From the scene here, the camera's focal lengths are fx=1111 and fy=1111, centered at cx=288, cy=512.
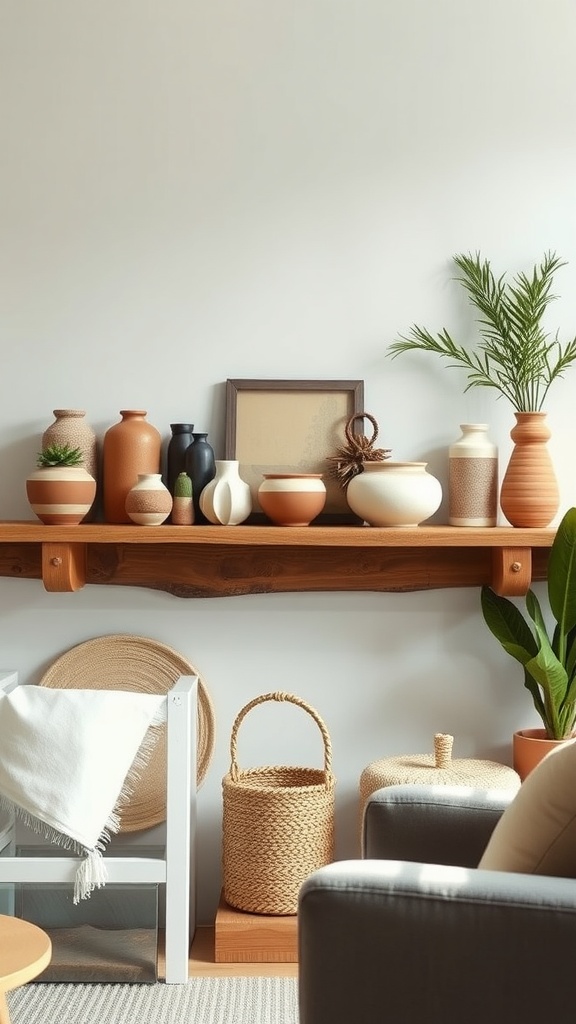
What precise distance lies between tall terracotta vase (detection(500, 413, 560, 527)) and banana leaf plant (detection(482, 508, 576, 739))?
0.36 feet

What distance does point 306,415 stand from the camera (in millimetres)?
2895

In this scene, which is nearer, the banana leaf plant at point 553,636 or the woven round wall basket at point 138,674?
Answer: the banana leaf plant at point 553,636

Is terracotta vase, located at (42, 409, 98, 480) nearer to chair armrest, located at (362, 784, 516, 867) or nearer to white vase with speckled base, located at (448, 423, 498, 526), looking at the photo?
white vase with speckled base, located at (448, 423, 498, 526)

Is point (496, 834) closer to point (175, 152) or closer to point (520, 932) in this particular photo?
point (520, 932)

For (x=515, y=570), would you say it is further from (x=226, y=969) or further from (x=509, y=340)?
(x=226, y=969)

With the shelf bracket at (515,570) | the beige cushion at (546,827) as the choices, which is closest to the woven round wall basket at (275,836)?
the shelf bracket at (515,570)

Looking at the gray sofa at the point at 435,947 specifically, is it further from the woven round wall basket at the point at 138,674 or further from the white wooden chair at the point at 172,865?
the woven round wall basket at the point at 138,674

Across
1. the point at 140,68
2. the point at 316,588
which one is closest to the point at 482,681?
the point at 316,588

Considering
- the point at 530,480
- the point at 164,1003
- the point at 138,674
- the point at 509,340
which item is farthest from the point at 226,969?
the point at 509,340

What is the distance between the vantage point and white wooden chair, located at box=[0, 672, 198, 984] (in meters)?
2.54

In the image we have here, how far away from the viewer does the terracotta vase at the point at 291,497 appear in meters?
2.70

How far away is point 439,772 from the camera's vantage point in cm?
263

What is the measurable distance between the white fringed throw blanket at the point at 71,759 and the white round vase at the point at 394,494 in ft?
2.31

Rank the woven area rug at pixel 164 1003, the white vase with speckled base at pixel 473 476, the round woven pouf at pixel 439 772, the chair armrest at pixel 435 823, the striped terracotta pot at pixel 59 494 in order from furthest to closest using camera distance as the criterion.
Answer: the white vase with speckled base at pixel 473 476
the striped terracotta pot at pixel 59 494
the round woven pouf at pixel 439 772
the woven area rug at pixel 164 1003
the chair armrest at pixel 435 823
